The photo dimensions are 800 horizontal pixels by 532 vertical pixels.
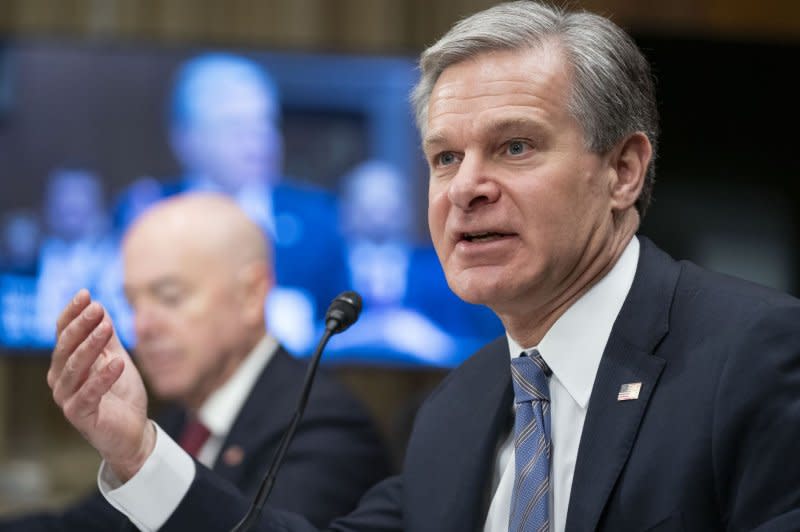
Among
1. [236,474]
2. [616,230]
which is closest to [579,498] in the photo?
[616,230]

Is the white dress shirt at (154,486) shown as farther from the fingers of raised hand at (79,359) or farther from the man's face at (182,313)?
the man's face at (182,313)

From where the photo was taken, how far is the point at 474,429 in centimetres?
195

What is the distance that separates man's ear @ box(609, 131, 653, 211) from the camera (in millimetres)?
1876

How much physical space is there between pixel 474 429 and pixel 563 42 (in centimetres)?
67

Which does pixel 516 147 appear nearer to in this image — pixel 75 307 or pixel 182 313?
pixel 75 307

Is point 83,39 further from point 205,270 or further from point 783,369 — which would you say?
point 783,369

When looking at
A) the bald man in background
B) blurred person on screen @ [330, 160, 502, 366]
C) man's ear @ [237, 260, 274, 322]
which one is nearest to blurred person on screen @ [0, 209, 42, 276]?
blurred person on screen @ [330, 160, 502, 366]

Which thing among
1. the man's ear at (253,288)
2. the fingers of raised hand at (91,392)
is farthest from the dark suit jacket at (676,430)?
the man's ear at (253,288)

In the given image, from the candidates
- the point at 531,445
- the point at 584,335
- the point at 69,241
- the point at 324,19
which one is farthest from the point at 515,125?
the point at 324,19

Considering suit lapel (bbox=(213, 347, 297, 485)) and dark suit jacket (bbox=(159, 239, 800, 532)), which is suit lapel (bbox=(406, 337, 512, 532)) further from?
suit lapel (bbox=(213, 347, 297, 485))

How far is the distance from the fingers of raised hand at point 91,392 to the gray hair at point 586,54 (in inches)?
28.9

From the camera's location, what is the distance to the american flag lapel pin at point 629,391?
167 centimetres

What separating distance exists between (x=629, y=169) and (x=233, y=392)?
142 centimetres

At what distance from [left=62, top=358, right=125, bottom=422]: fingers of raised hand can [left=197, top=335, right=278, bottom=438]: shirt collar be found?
108 centimetres
